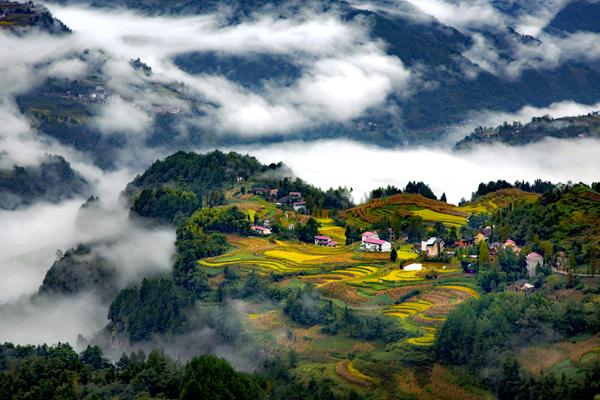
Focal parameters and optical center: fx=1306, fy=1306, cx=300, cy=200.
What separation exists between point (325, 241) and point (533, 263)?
2215 centimetres

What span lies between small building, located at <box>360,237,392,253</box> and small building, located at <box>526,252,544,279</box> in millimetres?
14700

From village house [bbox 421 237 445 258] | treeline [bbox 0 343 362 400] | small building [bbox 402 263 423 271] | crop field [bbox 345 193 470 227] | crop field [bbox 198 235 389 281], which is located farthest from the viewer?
crop field [bbox 345 193 470 227]

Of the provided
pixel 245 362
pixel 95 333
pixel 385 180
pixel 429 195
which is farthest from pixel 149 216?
pixel 385 180

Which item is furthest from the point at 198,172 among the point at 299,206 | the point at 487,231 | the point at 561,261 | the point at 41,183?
the point at 561,261

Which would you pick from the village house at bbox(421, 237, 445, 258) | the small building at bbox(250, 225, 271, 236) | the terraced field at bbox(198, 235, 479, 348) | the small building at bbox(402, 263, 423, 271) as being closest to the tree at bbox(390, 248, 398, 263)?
the terraced field at bbox(198, 235, 479, 348)

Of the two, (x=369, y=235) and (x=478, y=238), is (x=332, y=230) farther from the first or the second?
(x=478, y=238)

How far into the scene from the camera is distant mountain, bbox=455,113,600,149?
18112 cm

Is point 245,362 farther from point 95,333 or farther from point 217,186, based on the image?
point 217,186

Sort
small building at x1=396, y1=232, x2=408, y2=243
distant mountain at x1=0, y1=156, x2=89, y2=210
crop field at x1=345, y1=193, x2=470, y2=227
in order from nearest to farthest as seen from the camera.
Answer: small building at x1=396, y1=232, x2=408, y2=243 → crop field at x1=345, y1=193, x2=470, y2=227 → distant mountain at x1=0, y1=156, x2=89, y2=210

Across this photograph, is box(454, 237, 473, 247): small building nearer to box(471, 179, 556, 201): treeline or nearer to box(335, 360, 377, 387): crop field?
box(335, 360, 377, 387): crop field

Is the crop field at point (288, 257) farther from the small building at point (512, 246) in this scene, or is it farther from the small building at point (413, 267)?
the small building at point (512, 246)

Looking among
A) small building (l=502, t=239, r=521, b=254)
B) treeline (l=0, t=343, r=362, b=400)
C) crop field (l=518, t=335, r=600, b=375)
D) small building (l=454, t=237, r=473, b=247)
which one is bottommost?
treeline (l=0, t=343, r=362, b=400)

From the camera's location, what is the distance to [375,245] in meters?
102

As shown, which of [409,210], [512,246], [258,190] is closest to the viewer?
[512,246]
